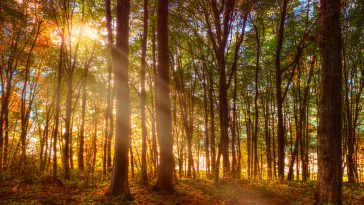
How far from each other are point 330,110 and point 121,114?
5.81m

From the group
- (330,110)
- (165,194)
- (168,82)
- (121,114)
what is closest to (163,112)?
(168,82)

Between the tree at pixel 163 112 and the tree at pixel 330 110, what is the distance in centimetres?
468

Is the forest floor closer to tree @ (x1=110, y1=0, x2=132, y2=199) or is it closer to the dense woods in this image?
the dense woods

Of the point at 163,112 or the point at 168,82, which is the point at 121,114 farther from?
the point at 168,82

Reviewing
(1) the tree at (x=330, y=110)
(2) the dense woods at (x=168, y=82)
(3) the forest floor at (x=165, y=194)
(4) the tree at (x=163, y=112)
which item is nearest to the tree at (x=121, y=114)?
(2) the dense woods at (x=168, y=82)

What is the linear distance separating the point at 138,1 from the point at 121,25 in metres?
5.94

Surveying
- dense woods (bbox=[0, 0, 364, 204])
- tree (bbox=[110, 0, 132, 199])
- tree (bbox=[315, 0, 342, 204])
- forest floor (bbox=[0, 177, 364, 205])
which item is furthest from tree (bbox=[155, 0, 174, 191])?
tree (bbox=[315, 0, 342, 204])

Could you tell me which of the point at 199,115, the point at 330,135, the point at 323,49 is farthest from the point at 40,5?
the point at 199,115

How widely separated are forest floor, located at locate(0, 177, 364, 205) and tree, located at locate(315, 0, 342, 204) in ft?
4.37

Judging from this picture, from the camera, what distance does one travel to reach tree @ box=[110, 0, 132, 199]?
7547 millimetres

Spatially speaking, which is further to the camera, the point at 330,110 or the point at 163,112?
the point at 163,112

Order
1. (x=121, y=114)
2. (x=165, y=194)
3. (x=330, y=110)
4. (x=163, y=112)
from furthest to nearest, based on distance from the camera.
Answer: (x=163, y=112) < (x=165, y=194) < (x=121, y=114) < (x=330, y=110)

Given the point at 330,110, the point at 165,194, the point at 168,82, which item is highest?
the point at 168,82

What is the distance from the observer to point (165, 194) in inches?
324
